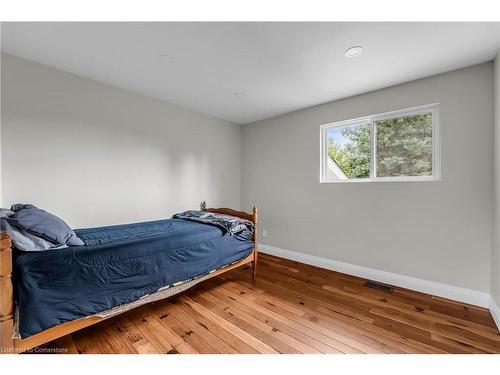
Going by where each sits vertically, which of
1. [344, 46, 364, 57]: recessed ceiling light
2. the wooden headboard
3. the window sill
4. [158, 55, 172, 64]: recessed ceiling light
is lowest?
the wooden headboard

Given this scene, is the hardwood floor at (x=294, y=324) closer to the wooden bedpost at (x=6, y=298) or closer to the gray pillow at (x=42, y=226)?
the wooden bedpost at (x=6, y=298)

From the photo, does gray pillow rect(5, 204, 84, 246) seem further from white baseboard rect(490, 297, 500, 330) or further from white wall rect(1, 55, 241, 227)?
white baseboard rect(490, 297, 500, 330)

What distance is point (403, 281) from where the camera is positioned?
235 cm

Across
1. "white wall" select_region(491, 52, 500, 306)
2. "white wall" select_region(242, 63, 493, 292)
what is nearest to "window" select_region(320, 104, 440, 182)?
"white wall" select_region(242, 63, 493, 292)

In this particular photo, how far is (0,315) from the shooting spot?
3.58 ft

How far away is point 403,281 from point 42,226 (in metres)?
3.32

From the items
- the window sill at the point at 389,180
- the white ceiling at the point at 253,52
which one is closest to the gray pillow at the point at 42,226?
the white ceiling at the point at 253,52

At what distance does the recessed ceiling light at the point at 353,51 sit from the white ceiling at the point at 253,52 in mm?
51

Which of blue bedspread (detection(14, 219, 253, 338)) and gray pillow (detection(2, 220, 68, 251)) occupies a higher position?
gray pillow (detection(2, 220, 68, 251))

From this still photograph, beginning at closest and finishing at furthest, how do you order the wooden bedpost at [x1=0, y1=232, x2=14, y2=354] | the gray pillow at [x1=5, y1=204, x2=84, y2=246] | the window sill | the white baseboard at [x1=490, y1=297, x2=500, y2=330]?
the wooden bedpost at [x1=0, y1=232, x2=14, y2=354] < the gray pillow at [x1=5, y1=204, x2=84, y2=246] < the white baseboard at [x1=490, y1=297, x2=500, y2=330] < the window sill

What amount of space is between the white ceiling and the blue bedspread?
1619mm

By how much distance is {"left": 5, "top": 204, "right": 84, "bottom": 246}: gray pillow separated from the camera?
130cm

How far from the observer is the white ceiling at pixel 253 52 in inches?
60.6
